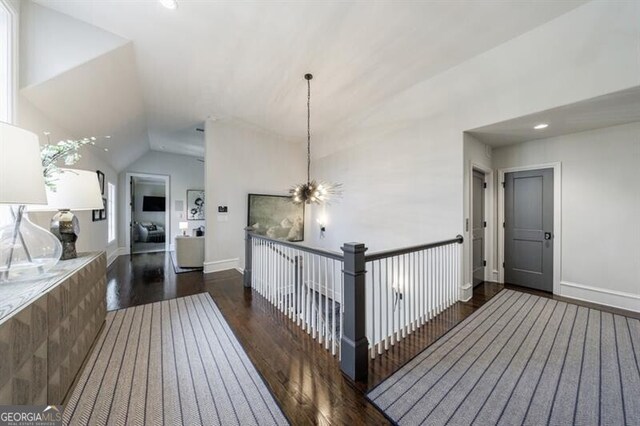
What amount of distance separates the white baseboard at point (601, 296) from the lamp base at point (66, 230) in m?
6.38

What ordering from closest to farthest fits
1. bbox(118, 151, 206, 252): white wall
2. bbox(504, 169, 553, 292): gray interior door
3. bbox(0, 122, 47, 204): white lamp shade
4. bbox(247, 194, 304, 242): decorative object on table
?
bbox(0, 122, 47, 204): white lamp shade < bbox(504, 169, 553, 292): gray interior door < bbox(247, 194, 304, 242): decorative object on table < bbox(118, 151, 206, 252): white wall

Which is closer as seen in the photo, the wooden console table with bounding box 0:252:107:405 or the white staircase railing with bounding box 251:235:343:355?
the wooden console table with bounding box 0:252:107:405

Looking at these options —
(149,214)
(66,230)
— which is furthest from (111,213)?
(66,230)

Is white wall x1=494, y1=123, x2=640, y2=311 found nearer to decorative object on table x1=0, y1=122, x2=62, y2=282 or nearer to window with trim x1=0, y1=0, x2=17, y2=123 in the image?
decorative object on table x1=0, y1=122, x2=62, y2=282

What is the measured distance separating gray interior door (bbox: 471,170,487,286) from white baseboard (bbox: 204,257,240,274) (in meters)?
4.70

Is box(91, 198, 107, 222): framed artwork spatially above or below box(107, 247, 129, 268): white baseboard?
above

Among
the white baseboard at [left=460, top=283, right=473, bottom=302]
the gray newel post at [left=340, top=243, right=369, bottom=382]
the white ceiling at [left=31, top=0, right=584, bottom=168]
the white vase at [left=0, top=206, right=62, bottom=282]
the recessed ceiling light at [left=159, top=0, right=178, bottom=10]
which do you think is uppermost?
the white ceiling at [left=31, top=0, right=584, bottom=168]

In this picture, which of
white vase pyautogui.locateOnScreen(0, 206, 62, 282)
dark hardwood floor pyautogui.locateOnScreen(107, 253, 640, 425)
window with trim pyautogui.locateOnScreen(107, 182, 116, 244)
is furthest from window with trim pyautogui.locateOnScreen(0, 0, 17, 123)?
window with trim pyautogui.locateOnScreen(107, 182, 116, 244)

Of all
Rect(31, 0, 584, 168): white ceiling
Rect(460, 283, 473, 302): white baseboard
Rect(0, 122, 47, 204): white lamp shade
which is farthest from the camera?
Rect(460, 283, 473, 302): white baseboard

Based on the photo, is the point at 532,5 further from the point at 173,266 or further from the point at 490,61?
the point at 173,266

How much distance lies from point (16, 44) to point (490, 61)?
5191mm

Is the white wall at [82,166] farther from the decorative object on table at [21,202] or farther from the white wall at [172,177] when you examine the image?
the decorative object on table at [21,202]

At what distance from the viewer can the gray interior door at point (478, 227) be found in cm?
394

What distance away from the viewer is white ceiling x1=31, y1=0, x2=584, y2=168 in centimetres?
241
